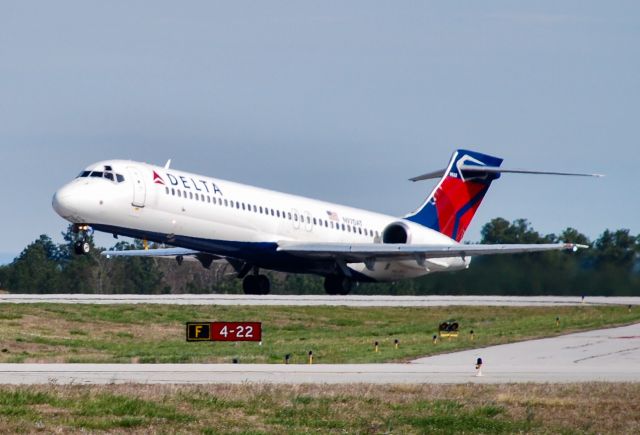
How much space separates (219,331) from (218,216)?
18.3m

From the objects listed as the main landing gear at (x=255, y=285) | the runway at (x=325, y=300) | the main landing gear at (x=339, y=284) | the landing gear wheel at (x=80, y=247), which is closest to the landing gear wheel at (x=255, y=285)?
the main landing gear at (x=255, y=285)

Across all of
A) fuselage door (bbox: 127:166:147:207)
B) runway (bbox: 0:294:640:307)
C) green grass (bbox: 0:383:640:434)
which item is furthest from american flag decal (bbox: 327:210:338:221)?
green grass (bbox: 0:383:640:434)

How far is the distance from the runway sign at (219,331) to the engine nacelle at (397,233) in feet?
85.1

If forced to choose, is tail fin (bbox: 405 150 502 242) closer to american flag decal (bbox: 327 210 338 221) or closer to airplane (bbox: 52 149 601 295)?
airplane (bbox: 52 149 601 295)

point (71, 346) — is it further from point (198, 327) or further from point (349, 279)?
point (349, 279)

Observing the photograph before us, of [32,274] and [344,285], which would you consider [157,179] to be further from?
[32,274]

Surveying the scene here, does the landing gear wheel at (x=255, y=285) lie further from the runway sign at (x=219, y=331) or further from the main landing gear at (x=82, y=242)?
the runway sign at (x=219, y=331)

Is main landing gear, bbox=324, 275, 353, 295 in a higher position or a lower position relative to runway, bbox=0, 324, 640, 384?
higher

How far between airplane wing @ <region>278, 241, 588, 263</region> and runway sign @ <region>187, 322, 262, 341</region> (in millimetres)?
20662

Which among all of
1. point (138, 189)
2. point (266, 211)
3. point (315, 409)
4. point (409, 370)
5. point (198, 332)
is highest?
point (138, 189)

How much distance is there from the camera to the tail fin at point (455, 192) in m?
63.7

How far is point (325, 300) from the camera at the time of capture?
166 ft

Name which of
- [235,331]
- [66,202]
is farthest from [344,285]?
[235,331]

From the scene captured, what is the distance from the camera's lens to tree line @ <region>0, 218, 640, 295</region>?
178 ft
